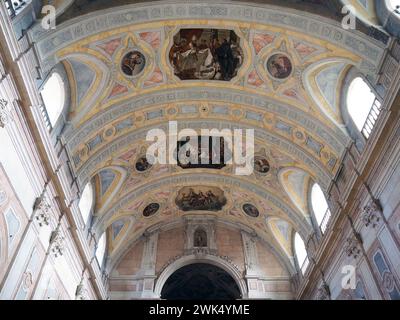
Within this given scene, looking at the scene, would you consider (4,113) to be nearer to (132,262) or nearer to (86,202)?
(86,202)

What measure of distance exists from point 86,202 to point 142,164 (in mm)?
2678

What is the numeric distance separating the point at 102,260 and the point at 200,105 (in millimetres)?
8832

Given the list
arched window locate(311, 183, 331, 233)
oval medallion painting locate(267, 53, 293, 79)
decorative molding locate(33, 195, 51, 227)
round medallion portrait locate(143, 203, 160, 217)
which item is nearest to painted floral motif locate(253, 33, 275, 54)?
oval medallion painting locate(267, 53, 293, 79)

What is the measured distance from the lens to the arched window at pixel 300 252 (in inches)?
650

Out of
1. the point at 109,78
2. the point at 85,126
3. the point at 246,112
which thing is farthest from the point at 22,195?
the point at 246,112

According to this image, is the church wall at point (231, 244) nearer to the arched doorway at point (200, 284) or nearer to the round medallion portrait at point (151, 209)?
the arched doorway at point (200, 284)

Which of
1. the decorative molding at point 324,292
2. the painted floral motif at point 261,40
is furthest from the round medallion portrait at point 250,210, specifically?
the painted floral motif at point 261,40

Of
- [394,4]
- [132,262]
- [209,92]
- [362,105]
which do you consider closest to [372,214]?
[362,105]

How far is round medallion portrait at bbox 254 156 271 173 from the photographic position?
1509cm

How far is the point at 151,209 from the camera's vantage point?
18.4 m

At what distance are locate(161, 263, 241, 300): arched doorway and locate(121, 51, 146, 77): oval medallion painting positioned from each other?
1093 centimetres

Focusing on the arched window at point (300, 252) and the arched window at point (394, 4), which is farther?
the arched window at point (300, 252)

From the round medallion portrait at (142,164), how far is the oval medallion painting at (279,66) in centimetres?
624

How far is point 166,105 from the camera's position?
1341 centimetres
